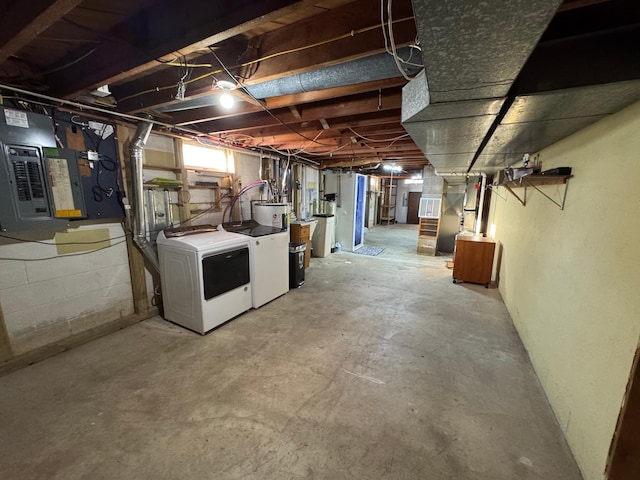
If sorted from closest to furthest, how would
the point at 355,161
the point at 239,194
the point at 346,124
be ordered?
1. the point at 346,124
2. the point at 239,194
3. the point at 355,161

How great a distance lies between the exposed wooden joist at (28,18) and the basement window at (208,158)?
186 centimetres

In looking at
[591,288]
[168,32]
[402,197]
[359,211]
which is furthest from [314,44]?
[402,197]

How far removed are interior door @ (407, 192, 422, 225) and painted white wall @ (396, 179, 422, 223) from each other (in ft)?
0.45

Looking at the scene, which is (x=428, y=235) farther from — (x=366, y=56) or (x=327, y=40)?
(x=327, y=40)

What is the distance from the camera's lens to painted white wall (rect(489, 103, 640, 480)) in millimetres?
1162

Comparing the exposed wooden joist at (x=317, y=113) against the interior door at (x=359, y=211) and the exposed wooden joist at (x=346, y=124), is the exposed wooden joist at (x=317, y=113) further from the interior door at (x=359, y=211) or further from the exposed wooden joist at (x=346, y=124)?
the interior door at (x=359, y=211)

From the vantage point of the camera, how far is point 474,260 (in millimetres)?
3955

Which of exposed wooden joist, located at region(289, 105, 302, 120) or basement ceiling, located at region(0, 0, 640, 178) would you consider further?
exposed wooden joist, located at region(289, 105, 302, 120)

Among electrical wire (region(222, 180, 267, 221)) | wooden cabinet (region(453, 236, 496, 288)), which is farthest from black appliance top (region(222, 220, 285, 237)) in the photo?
wooden cabinet (region(453, 236, 496, 288))

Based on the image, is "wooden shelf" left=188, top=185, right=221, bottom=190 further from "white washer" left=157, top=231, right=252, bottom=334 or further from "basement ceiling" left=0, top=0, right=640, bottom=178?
"basement ceiling" left=0, top=0, right=640, bottom=178

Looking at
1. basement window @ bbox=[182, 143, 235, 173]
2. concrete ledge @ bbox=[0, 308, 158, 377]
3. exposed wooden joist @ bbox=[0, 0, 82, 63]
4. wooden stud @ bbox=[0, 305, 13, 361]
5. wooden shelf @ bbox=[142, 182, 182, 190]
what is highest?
exposed wooden joist @ bbox=[0, 0, 82, 63]

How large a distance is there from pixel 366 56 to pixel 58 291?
3108 millimetres

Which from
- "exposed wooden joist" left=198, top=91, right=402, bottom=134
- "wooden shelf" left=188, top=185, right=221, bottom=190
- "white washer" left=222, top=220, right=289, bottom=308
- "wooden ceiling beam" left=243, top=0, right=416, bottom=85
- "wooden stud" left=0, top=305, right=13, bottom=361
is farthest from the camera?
"wooden shelf" left=188, top=185, right=221, bottom=190

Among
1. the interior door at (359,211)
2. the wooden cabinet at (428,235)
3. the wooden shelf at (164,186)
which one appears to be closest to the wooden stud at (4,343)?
the wooden shelf at (164,186)
